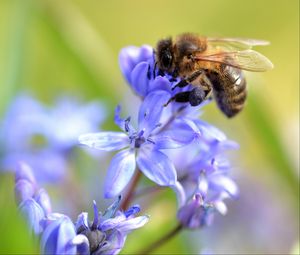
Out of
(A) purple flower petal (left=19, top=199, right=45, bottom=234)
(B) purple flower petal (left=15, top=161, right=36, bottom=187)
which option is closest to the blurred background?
(B) purple flower petal (left=15, top=161, right=36, bottom=187)

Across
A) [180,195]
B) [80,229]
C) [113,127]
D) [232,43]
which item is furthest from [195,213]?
[113,127]

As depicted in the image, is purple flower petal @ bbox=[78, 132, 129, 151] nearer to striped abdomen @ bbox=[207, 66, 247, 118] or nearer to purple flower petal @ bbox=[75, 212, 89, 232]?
purple flower petal @ bbox=[75, 212, 89, 232]

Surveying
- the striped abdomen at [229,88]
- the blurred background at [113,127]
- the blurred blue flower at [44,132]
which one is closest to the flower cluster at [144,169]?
the striped abdomen at [229,88]

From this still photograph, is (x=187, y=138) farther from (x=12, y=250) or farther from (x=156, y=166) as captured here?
(x=12, y=250)

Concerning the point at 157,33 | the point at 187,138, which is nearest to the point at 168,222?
the point at 187,138

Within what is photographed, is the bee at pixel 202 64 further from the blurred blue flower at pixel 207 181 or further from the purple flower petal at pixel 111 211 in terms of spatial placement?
the purple flower petal at pixel 111 211
